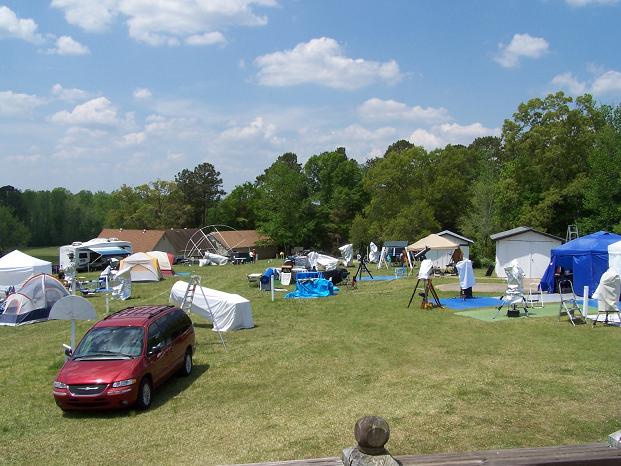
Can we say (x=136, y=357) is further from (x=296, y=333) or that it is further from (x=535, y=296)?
(x=535, y=296)

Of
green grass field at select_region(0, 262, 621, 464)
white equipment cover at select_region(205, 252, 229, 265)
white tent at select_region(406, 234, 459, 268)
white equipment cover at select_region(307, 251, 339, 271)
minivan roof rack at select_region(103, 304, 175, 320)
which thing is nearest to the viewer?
green grass field at select_region(0, 262, 621, 464)

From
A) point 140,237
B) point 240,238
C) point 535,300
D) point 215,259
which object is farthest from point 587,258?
point 140,237

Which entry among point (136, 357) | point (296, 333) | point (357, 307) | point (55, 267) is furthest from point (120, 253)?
point (136, 357)

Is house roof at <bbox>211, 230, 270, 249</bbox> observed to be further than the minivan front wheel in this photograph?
Yes

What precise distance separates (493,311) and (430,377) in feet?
31.3

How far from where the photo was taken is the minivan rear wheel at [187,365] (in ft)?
40.0

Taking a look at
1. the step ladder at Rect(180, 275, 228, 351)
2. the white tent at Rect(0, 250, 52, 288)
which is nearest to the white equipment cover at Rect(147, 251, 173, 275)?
the white tent at Rect(0, 250, 52, 288)

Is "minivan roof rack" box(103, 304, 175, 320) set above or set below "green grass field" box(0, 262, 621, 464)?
above

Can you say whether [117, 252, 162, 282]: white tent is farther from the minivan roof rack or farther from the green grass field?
the minivan roof rack

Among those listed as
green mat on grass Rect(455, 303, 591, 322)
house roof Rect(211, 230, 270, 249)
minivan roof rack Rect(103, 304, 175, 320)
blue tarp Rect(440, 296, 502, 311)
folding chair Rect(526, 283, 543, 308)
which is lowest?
blue tarp Rect(440, 296, 502, 311)

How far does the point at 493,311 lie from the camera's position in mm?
19516

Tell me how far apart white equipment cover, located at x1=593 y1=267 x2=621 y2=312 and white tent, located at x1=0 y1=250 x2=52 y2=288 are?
2851cm

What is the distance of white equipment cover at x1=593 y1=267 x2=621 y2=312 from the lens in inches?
618

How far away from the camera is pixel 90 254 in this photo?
169ft
